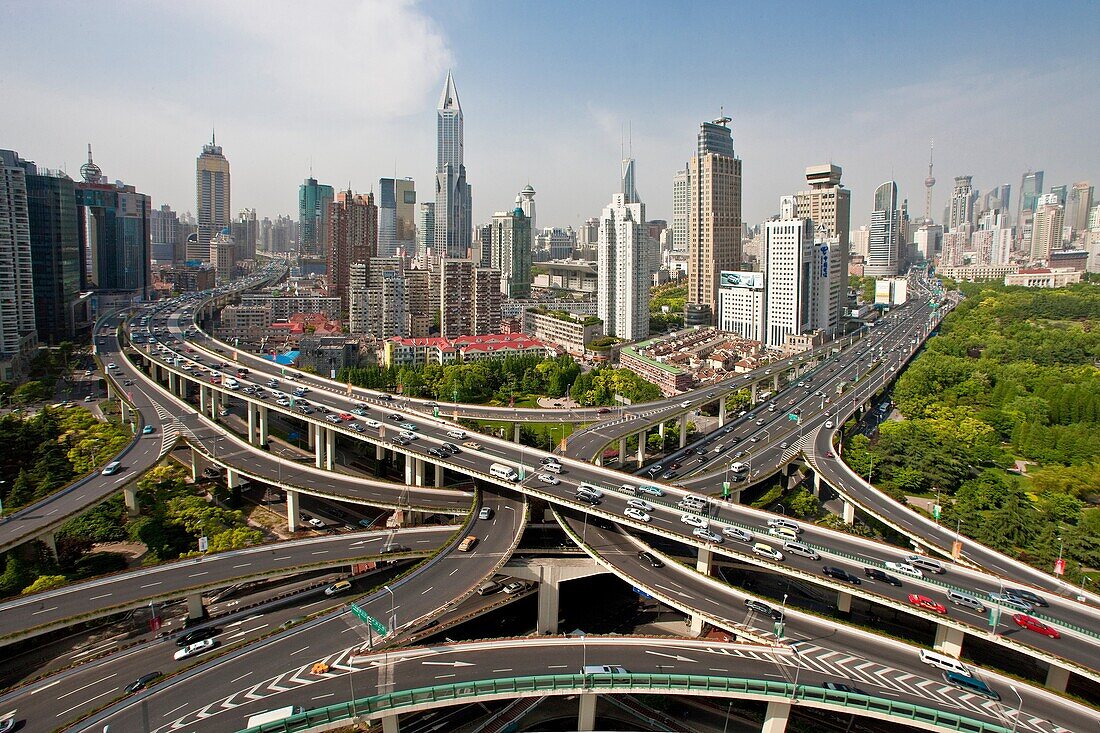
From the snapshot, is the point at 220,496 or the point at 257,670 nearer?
the point at 257,670

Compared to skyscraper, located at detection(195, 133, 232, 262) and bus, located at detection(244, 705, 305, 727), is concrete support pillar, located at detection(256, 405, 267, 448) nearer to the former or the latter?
bus, located at detection(244, 705, 305, 727)

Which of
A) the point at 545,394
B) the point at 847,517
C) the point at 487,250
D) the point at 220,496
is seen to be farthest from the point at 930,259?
the point at 220,496

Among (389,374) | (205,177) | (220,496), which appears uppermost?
(205,177)

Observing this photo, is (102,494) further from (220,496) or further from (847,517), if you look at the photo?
(847,517)

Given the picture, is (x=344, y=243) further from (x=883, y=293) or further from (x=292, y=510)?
(x=883, y=293)

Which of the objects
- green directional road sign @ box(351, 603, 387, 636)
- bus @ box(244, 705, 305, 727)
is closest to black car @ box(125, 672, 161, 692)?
bus @ box(244, 705, 305, 727)

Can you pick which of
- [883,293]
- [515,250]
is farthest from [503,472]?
[883,293]
